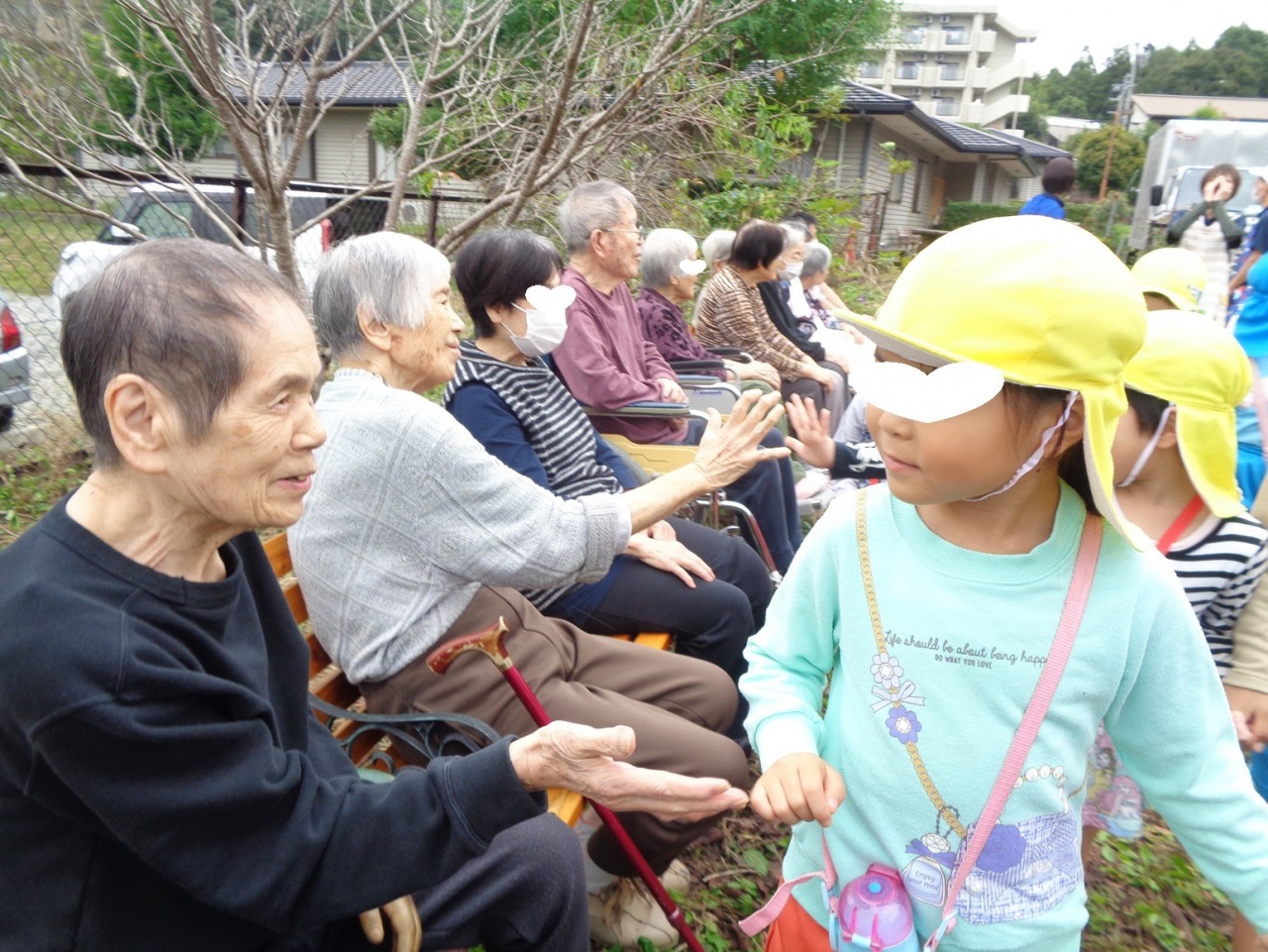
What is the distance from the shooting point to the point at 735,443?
247cm

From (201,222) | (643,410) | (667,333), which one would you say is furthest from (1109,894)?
(201,222)

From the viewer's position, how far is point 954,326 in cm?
111

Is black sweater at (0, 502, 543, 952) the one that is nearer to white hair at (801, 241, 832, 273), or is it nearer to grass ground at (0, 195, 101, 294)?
grass ground at (0, 195, 101, 294)

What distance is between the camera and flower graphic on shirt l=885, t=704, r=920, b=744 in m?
1.30

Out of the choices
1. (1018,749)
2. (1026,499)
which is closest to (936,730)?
(1018,749)

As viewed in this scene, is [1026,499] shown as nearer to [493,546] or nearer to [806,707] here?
[806,707]

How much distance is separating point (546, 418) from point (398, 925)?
1708 mm

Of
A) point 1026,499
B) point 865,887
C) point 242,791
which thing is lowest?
point 865,887

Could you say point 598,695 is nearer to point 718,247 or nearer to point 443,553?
point 443,553

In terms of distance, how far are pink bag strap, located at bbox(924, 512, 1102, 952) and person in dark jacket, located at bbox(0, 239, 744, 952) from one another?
458 mm

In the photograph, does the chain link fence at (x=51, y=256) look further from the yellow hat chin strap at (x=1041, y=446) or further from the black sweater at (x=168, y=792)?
the yellow hat chin strap at (x=1041, y=446)

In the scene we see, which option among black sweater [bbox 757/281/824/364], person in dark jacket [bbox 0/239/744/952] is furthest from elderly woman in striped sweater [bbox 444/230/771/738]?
black sweater [bbox 757/281/824/364]

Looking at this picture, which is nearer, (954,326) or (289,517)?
(954,326)

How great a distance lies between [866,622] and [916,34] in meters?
81.5
